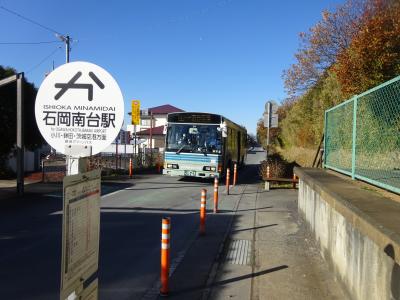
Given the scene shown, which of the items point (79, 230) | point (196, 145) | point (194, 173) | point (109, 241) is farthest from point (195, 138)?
point (79, 230)

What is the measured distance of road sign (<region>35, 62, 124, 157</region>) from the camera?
11.8ft

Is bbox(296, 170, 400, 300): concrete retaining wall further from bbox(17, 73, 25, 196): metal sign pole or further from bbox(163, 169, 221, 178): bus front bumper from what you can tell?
bbox(163, 169, 221, 178): bus front bumper

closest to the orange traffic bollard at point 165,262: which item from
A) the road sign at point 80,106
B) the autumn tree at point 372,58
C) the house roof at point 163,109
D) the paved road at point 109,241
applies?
the paved road at point 109,241

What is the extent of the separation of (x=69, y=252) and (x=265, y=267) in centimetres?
430

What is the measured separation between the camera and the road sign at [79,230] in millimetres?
3205

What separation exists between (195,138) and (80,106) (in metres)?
17.0

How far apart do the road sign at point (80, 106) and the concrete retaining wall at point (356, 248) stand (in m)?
2.36

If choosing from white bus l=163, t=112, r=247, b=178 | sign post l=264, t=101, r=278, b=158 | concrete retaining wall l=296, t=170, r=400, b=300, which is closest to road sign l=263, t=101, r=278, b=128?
sign post l=264, t=101, r=278, b=158

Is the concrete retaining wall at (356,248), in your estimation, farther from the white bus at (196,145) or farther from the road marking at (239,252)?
the white bus at (196,145)

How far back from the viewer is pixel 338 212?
592 cm

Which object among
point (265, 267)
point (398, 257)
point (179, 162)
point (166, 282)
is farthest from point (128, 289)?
point (179, 162)

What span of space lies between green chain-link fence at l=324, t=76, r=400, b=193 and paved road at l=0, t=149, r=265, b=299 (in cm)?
332

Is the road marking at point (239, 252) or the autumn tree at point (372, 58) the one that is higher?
the autumn tree at point (372, 58)

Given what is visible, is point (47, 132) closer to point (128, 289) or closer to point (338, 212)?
point (128, 289)
